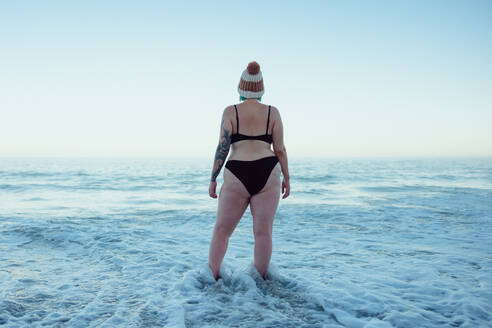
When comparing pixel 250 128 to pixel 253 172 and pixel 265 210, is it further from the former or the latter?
pixel 265 210

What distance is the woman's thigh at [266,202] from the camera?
351cm

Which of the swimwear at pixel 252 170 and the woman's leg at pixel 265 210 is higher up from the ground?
the swimwear at pixel 252 170

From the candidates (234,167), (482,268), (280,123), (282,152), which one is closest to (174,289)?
(234,167)

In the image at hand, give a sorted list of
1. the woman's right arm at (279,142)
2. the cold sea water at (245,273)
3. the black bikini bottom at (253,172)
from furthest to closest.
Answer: the woman's right arm at (279,142), the black bikini bottom at (253,172), the cold sea water at (245,273)

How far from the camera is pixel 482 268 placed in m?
4.61

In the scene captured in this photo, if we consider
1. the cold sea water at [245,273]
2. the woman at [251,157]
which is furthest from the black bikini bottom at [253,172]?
the cold sea water at [245,273]

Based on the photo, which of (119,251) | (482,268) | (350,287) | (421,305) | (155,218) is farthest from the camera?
(155,218)

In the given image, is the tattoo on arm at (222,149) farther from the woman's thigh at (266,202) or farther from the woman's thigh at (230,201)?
the woman's thigh at (266,202)

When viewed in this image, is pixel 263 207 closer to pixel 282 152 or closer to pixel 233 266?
pixel 282 152

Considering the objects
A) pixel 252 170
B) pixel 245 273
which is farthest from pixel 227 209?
pixel 245 273

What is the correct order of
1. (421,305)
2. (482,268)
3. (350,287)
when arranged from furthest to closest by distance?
(482,268)
(350,287)
(421,305)

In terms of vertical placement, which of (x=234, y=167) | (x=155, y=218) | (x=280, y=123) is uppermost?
(x=280, y=123)

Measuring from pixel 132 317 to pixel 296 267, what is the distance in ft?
8.03

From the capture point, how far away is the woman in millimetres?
3475
